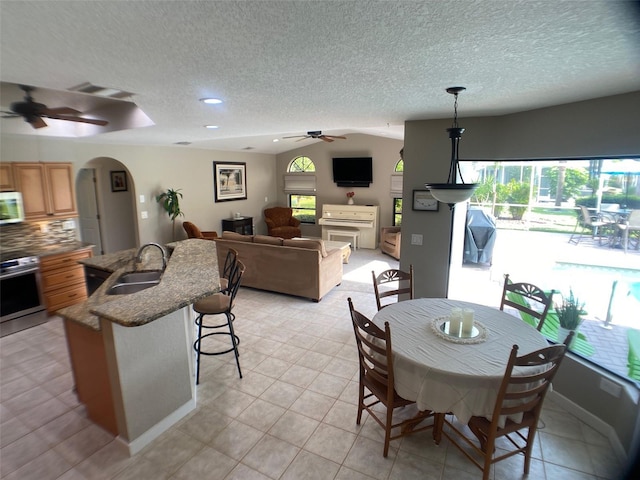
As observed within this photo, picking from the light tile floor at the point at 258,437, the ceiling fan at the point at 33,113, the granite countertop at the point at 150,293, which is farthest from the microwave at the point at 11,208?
the light tile floor at the point at 258,437

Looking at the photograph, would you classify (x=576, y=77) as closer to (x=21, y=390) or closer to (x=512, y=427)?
(x=512, y=427)

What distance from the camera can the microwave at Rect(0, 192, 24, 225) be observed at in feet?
13.0

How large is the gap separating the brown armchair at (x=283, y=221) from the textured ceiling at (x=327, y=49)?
20.0 ft

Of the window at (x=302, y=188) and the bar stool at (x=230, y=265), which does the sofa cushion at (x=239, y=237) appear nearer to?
the bar stool at (x=230, y=265)

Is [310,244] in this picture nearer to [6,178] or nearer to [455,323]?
[455,323]

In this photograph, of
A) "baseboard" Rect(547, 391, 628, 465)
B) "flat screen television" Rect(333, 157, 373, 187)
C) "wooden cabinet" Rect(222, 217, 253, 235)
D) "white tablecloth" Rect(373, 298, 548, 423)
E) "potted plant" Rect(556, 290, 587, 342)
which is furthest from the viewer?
"flat screen television" Rect(333, 157, 373, 187)

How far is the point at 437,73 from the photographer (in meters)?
1.92

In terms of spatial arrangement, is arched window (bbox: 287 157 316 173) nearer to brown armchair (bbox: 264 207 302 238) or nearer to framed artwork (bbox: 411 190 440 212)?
brown armchair (bbox: 264 207 302 238)

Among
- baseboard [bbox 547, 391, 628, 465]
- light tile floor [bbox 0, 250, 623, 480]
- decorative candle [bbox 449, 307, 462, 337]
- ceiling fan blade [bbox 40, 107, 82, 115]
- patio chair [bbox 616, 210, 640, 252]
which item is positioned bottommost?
light tile floor [bbox 0, 250, 623, 480]

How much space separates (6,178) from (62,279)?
138cm

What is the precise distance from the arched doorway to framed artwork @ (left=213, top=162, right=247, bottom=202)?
6.21 feet

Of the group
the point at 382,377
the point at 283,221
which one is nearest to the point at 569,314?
the point at 382,377

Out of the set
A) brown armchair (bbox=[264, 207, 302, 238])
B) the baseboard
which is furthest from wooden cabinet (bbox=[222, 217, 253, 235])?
the baseboard

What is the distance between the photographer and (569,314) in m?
2.94
